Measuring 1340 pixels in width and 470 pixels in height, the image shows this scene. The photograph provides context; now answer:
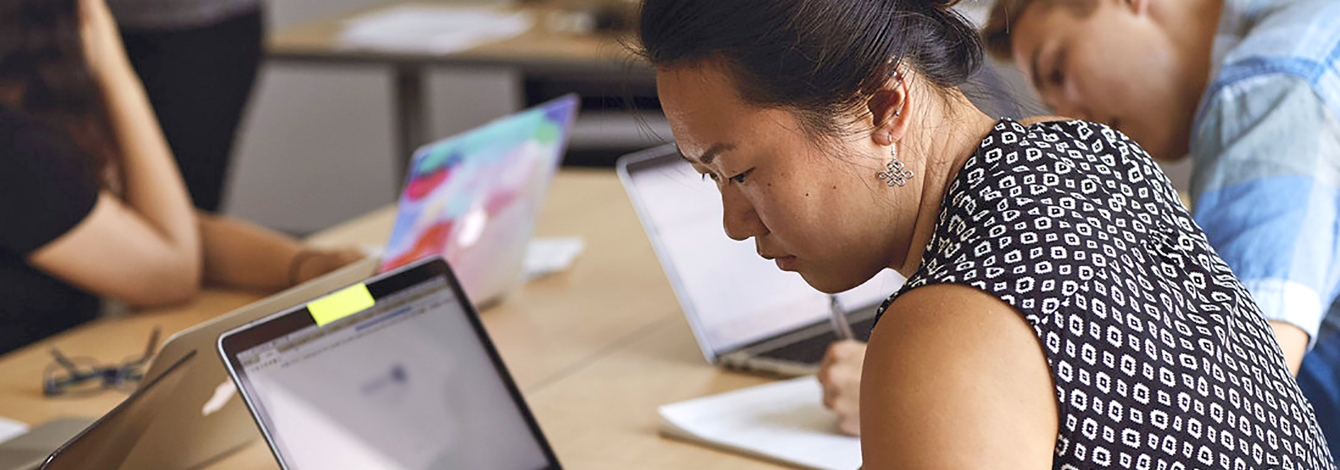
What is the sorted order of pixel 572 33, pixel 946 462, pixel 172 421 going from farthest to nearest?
pixel 572 33 → pixel 172 421 → pixel 946 462

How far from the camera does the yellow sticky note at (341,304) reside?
3.48 feet

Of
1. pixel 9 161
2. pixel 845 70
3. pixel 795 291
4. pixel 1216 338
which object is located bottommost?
pixel 1216 338

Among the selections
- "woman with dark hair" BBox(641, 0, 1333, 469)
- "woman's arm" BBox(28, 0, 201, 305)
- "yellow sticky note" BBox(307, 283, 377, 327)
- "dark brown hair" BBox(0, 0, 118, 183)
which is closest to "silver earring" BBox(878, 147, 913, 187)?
"woman with dark hair" BBox(641, 0, 1333, 469)

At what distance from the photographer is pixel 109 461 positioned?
3.22 feet

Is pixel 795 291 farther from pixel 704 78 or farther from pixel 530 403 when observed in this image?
pixel 704 78

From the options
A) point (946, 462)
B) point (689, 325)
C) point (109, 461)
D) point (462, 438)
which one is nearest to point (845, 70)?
point (946, 462)

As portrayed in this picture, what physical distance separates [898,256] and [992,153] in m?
0.11

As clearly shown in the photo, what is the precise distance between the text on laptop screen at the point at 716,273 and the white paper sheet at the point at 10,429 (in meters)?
0.64

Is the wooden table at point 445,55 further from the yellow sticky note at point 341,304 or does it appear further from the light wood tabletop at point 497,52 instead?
the yellow sticky note at point 341,304

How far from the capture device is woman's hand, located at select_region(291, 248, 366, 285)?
5.41 ft

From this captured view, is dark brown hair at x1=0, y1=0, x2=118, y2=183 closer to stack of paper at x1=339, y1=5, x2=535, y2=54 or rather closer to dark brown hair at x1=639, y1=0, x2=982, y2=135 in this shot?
dark brown hair at x1=639, y1=0, x2=982, y2=135

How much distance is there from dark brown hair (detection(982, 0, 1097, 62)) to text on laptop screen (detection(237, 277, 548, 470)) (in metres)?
0.60

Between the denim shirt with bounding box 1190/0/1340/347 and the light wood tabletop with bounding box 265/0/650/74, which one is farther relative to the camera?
the light wood tabletop with bounding box 265/0/650/74

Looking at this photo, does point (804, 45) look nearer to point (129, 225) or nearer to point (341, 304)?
point (341, 304)
